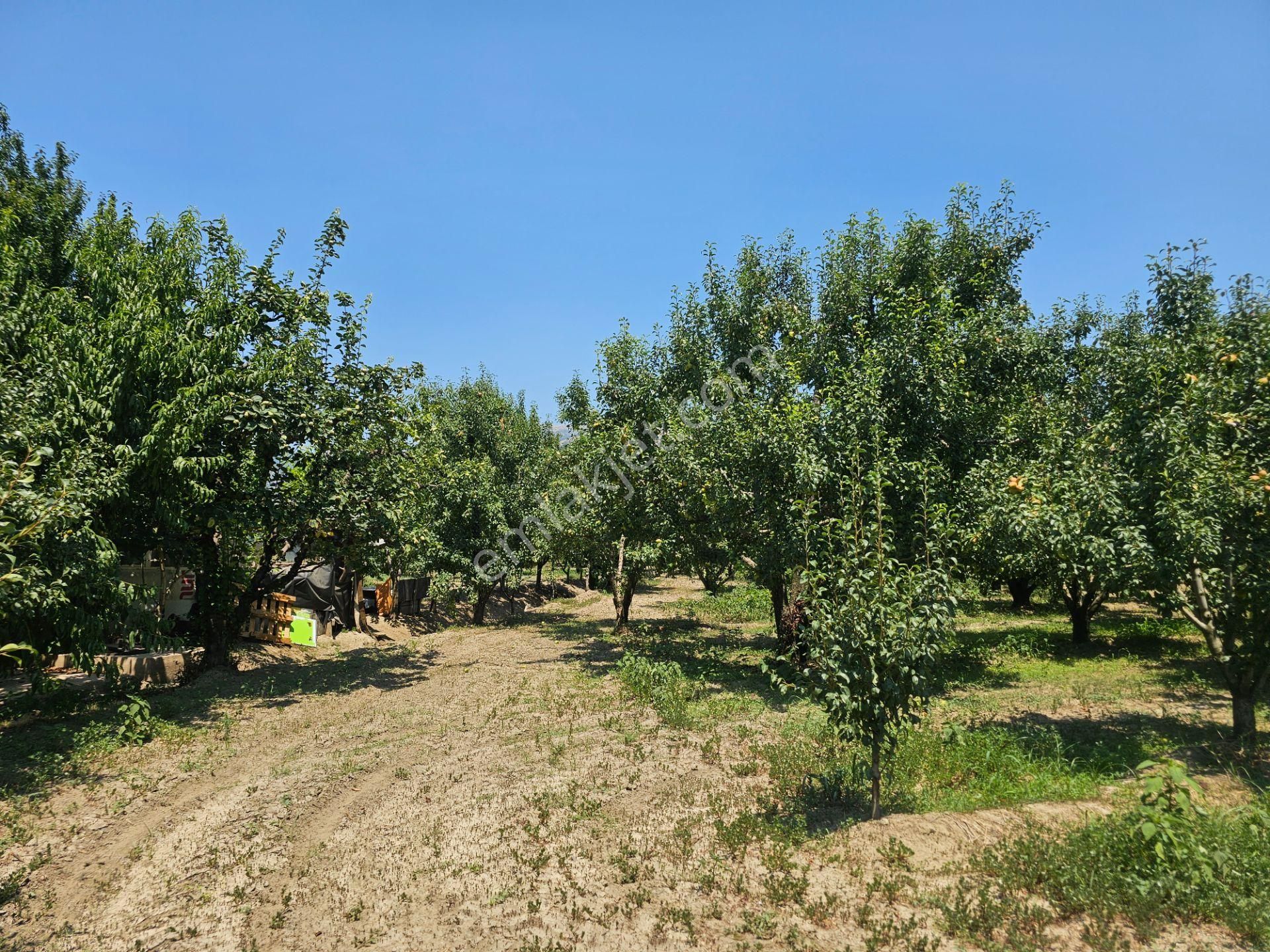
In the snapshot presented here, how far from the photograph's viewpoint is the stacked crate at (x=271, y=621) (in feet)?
67.8

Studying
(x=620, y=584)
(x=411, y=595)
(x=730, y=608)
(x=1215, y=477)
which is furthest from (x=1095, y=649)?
(x=411, y=595)

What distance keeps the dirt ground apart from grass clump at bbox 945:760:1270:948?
1.12 ft

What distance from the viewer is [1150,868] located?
5.96 meters

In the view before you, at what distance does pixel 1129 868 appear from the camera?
6.04 metres

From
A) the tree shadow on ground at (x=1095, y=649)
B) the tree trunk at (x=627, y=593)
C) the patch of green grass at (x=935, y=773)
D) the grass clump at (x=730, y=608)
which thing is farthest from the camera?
the grass clump at (x=730, y=608)

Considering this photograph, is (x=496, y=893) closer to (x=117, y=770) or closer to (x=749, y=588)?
(x=117, y=770)

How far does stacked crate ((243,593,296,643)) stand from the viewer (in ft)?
67.8

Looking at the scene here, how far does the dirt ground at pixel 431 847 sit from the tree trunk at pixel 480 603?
16827 millimetres

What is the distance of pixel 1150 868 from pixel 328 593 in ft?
78.3

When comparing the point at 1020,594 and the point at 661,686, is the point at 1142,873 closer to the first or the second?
the point at 661,686

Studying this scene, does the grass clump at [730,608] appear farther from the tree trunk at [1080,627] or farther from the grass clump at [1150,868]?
the grass clump at [1150,868]

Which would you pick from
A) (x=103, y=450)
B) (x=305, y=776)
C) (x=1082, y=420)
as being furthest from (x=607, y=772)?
(x=1082, y=420)

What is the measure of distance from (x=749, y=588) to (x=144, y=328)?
32.9 meters

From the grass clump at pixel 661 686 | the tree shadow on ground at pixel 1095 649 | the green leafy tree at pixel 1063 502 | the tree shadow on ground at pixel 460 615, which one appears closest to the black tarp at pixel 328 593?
the tree shadow on ground at pixel 460 615
